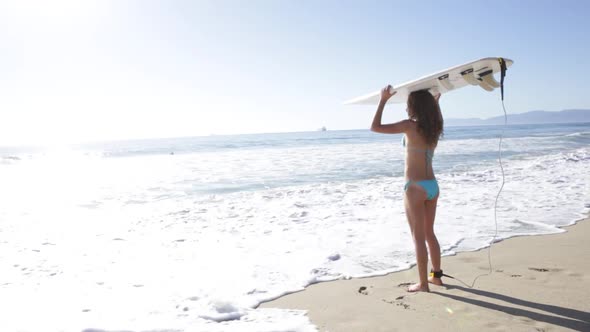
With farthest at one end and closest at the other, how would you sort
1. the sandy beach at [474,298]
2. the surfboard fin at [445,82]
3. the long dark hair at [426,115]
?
the surfboard fin at [445,82] < the long dark hair at [426,115] < the sandy beach at [474,298]

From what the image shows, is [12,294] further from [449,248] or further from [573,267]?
[573,267]

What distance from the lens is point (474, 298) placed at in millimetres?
3357

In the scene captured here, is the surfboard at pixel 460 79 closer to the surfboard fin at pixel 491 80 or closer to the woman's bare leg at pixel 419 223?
the surfboard fin at pixel 491 80

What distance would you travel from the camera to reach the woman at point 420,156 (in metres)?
3.43

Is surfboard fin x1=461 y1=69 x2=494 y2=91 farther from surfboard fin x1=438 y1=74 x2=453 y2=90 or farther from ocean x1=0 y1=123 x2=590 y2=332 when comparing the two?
ocean x1=0 y1=123 x2=590 y2=332

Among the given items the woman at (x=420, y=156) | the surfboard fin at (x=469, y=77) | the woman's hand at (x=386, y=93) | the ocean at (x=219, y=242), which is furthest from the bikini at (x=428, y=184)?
the ocean at (x=219, y=242)

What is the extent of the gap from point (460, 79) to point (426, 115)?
69 cm

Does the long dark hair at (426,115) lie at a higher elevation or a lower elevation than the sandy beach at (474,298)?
higher

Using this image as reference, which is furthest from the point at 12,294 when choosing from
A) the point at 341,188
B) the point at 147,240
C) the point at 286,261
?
the point at 341,188

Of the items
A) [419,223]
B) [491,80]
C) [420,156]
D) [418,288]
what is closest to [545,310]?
[418,288]

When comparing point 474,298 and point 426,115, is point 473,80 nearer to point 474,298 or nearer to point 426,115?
point 426,115

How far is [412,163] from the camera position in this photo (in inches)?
140

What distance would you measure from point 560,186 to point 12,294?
10.4 meters

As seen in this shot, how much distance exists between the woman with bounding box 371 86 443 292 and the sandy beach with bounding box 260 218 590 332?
1.24ft
